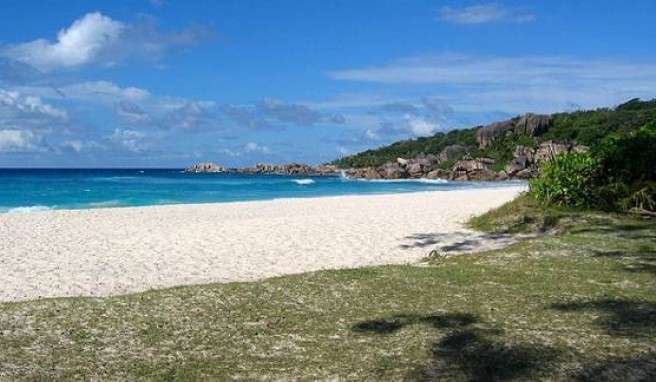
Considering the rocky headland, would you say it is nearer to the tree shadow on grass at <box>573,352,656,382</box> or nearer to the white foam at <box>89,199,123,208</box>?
the white foam at <box>89,199,123,208</box>

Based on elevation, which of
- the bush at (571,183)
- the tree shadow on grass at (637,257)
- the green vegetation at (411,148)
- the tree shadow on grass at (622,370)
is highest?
the green vegetation at (411,148)

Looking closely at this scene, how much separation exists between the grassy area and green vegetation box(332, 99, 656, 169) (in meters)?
59.8

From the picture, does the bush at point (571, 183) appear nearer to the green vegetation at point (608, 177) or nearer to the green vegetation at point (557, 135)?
the green vegetation at point (608, 177)

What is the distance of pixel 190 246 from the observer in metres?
16.5

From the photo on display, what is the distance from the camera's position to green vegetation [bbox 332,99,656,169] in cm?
8281

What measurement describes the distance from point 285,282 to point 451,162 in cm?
8579

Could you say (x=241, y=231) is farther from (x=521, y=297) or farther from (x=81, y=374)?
(x=81, y=374)

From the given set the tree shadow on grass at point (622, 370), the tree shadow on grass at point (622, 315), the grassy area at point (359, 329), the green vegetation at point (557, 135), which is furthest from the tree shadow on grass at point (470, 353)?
the green vegetation at point (557, 135)

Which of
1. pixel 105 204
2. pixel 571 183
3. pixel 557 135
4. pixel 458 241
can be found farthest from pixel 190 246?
pixel 557 135

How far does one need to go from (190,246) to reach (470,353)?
1184cm

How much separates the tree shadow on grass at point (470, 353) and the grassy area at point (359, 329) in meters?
0.02

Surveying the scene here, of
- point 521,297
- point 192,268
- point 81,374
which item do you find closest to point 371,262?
point 192,268

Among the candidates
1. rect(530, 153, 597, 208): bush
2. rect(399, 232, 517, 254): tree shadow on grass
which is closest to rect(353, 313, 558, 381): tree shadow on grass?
rect(399, 232, 517, 254): tree shadow on grass

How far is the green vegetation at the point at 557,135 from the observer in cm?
8281
